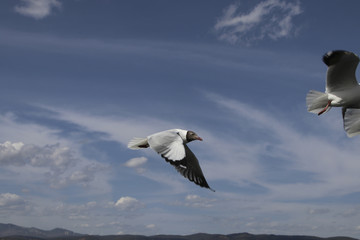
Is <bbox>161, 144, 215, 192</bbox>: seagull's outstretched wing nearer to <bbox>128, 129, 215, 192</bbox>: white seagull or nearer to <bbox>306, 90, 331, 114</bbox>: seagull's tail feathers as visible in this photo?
<bbox>128, 129, 215, 192</bbox>: white seagull

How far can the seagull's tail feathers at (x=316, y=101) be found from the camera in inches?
631

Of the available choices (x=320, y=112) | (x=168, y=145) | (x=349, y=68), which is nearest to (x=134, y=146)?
(x=168, y=145)

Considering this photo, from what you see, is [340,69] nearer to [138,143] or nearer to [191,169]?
[191,169]

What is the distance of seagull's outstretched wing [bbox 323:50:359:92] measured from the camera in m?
14.6

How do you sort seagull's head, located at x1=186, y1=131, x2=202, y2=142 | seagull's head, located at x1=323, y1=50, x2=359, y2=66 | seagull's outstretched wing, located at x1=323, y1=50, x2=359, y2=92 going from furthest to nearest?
1. seagull's outstretched wing, located at x1=323, y1=50, x2=359, y2=92
2. seagull's head, located at x1=323, y1=50, x2=359, y2=66
3. seagull's head, located at x1=186, y1=131, x2=202, y2=142

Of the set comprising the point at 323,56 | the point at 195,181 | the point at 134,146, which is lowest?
the point at 195,181

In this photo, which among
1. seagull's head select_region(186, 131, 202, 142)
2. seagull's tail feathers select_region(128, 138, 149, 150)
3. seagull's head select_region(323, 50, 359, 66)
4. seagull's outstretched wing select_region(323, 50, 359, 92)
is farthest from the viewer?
seagull's outstretched wing select_region(323, 50, 359, 92)

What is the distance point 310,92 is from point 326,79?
3.24ft

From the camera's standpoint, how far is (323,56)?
1464 centimetres

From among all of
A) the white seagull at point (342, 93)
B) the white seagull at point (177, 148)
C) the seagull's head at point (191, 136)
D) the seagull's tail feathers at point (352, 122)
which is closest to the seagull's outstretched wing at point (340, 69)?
the white seagull at point (342, 93)

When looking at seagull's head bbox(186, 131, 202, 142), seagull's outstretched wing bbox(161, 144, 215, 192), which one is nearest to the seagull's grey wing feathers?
seagull's head bbox(186, 131, 202, 142)

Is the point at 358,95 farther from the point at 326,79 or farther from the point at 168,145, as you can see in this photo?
the point at 168,145

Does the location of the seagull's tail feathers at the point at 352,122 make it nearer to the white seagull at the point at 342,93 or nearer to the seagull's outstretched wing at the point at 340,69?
the white seagull at the point at 342,93

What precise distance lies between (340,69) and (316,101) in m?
1.69
